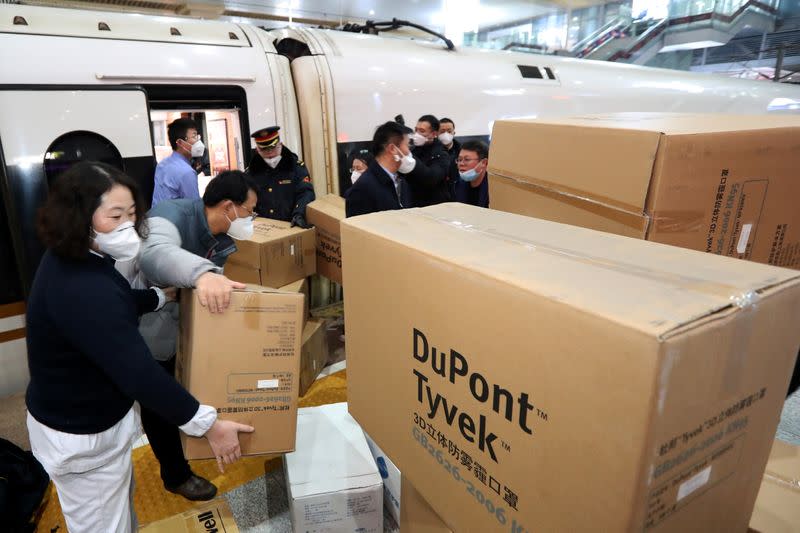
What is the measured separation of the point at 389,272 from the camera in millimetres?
952

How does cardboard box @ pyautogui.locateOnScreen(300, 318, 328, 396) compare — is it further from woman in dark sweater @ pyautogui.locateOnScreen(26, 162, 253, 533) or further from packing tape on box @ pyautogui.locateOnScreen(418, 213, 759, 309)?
packing tape on box @ pyautogui.locateOnScreen(418, 213, 759, 309)

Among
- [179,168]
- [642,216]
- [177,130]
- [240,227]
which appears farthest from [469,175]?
[642,216]

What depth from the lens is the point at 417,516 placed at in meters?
1.17

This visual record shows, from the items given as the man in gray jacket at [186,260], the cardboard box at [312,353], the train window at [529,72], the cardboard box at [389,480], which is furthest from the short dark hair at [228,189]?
the train window at [529,72]

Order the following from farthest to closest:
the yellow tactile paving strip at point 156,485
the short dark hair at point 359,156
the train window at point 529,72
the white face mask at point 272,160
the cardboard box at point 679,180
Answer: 1. the train window at point 529,72
2. the short dark hair at point 359,156
3. the white face mask at point 272,160
4. the yellow tactile paving strip at point 156,485
5. the cardboard box at point 679,180

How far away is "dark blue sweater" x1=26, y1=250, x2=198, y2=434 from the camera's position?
1.19 metres

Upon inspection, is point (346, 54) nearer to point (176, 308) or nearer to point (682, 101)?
point (176, 308)

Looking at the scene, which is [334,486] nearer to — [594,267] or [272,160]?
[594,267]

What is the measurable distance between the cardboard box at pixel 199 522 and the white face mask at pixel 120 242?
1.13 metres

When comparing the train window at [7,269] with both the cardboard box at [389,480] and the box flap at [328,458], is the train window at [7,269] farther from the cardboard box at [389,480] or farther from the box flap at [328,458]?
the cardboard box at [389,480]

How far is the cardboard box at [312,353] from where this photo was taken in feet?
9.78

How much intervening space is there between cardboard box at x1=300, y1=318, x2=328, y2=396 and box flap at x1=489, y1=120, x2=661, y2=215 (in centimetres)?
192

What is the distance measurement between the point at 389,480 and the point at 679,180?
1.59m

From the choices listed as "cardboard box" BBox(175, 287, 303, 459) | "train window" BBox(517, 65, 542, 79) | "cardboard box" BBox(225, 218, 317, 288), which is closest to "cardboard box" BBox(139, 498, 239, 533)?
"cardboard box" BBox(175, 287, 303, 459)
